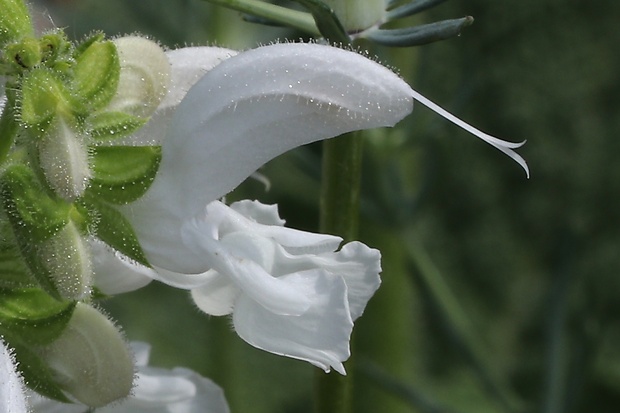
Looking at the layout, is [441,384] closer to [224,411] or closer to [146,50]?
[224,411]

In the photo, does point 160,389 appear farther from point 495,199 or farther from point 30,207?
point 495,199

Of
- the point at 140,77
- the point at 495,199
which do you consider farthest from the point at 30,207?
the point at 495,199

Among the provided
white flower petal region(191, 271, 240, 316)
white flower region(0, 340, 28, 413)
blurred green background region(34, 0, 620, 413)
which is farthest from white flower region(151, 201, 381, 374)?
blurred green background region(34, 0, 620, 413)

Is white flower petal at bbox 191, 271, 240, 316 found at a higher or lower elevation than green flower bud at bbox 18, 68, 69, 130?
lower

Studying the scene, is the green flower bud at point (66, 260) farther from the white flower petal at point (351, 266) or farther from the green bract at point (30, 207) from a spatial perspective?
the white flower petal at point (351, 266)

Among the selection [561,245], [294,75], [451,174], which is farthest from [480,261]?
[294,75]

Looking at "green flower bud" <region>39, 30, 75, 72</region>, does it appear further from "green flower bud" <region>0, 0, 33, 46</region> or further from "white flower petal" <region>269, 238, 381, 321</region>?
"white flower petal" <region>269, 238, 381, 321</region>
